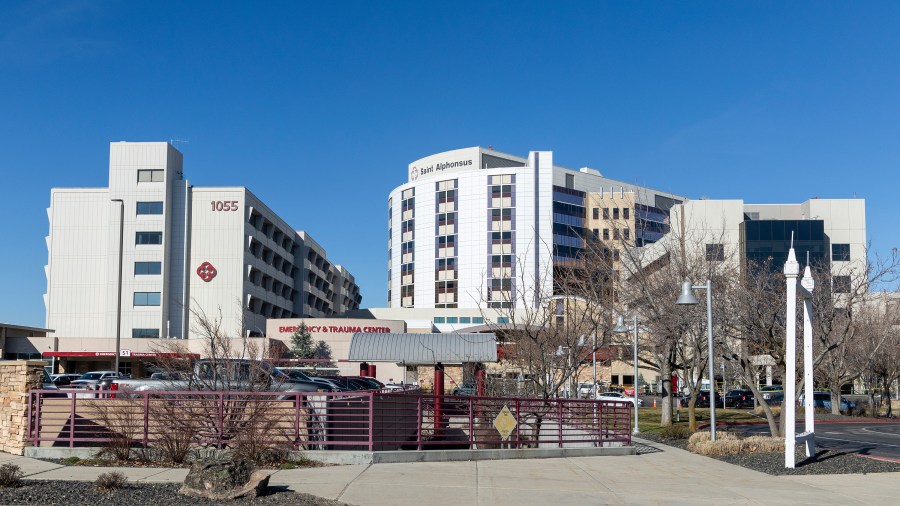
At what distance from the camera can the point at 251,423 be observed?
55.5 feet

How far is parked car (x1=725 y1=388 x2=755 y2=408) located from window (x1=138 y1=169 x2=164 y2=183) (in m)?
50.4

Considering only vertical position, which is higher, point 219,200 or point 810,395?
point 219,200

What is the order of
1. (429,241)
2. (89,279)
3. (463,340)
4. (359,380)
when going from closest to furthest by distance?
1. (463,340)
2. (359,380)
3. (89,279)
4. (429,241)

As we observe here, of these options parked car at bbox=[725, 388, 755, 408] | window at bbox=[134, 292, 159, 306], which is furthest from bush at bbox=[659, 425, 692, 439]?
window at bbox=[134, 292, 159, 306]

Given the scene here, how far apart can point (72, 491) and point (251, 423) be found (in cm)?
477

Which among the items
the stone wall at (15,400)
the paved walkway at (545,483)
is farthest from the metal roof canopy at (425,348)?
the stone wall at (15,400)

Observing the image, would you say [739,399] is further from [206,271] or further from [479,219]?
[479,219]

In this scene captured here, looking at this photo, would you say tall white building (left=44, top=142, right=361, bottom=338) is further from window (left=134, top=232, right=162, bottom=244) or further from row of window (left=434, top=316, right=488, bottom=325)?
row of window (left=434, top=316, right=488, bottom=325)

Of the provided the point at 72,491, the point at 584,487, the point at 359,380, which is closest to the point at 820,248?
the point at 359,380

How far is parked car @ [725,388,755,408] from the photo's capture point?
2398 inches

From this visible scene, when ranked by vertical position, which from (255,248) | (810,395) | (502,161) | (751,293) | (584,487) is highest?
(502,161)

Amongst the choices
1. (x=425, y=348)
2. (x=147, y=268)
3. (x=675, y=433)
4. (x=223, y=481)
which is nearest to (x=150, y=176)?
(x=147, y=268)

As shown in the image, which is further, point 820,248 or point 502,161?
point 502,161

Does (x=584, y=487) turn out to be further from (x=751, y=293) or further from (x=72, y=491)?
(x=751, y=293)
